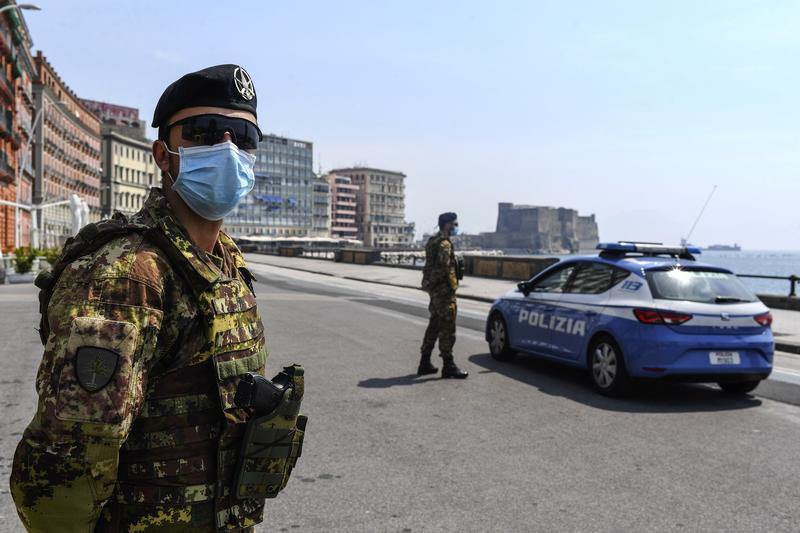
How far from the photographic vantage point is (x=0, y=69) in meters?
46.7

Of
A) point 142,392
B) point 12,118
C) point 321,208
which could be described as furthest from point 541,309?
point 321,208

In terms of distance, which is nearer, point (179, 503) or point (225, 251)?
point (179, 503)

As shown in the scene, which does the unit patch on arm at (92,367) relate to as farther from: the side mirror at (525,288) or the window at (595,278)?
the side mirror at (525,288)

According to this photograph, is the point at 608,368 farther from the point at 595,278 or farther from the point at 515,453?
the point at 515,453

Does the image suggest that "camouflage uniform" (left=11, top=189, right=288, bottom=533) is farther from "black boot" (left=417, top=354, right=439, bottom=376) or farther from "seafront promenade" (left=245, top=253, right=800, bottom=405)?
"seafront promenade" (left=245, top=253, right=800, bottom=405)

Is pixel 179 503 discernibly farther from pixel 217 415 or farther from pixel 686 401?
pixel 686 401

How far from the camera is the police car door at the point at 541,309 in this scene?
902 centimetres

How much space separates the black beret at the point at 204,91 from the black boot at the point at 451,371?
6.79m

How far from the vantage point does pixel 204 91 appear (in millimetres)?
1995

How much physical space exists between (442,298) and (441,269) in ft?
1.18

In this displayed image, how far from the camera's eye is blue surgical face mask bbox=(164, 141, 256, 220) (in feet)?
6.56

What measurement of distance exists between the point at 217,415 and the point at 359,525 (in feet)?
8.11

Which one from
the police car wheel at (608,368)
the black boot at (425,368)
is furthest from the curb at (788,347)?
the black boot at (425,368)

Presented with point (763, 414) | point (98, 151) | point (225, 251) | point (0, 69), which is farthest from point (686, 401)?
point (98, 151)
